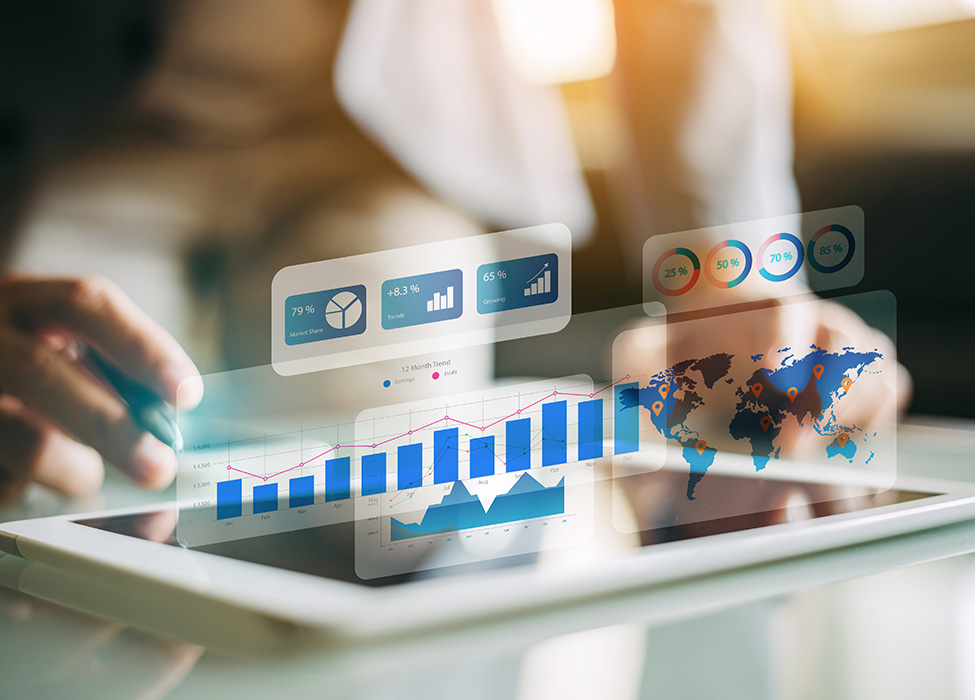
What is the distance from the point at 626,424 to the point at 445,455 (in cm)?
10

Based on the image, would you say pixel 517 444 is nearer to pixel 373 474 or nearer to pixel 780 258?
pixel 373 474

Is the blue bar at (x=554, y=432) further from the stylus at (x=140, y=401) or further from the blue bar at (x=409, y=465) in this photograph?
the stylus at (x=140, y=401)

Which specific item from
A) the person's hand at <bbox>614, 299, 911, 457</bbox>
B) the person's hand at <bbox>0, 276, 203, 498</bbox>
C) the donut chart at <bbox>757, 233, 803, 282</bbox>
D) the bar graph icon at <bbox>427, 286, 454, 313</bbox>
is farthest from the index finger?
the donut chart at <bbox>757, 233, 803, 282</bbox>

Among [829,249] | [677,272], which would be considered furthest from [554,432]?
[829,249]

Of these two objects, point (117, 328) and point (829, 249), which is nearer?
point (117, 328)

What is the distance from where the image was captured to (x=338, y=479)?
374 millimetres

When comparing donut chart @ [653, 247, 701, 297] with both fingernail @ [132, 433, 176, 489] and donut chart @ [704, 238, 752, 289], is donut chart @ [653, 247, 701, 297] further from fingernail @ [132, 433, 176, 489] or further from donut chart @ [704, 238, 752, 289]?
fingernail @ [132, 433, 176, 489]

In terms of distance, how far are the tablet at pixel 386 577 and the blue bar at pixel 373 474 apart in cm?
2

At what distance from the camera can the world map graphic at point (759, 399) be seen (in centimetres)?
45

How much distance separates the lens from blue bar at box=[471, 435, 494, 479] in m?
0.40

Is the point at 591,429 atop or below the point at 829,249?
below

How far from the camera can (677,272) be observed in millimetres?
464

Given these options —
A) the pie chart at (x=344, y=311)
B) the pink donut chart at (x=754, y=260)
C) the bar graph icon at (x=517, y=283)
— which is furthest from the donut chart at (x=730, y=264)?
the pie chart at (x=344, y=311)

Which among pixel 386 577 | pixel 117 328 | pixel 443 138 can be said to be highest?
pixel 443 138
